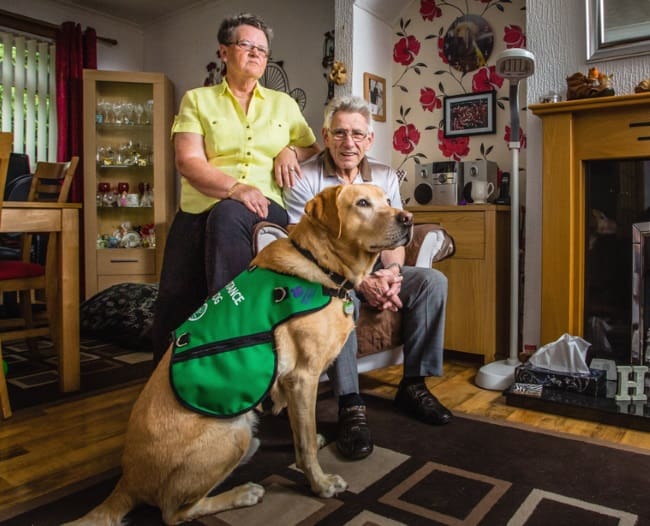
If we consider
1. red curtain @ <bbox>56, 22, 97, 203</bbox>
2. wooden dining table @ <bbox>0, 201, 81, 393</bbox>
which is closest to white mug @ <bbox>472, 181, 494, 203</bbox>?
wooden dining table @ <bbox>0, 201, 81, 393</bbox>

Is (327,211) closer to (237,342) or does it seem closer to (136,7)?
(237,342)

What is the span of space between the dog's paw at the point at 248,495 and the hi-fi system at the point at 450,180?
2016 millimetres

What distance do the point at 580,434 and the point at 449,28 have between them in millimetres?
2420

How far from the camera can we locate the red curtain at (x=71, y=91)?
4.50 m

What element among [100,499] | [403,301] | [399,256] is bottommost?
[100,499]

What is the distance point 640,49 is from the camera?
2.30 metres

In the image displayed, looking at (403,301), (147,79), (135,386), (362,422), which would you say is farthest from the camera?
(147,79)

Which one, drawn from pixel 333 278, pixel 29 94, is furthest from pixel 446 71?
pixel 29 94

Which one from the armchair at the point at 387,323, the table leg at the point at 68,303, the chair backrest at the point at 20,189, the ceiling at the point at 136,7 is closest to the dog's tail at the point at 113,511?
the armchair at the point at 387,323

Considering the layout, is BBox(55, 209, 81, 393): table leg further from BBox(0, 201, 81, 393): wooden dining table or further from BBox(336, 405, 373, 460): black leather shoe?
BBox(336, 405, 373, 460): black leather shoe

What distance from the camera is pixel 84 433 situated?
179cm

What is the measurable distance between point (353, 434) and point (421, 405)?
37 centimetres

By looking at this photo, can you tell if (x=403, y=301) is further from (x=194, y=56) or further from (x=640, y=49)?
(x=194, y=56)

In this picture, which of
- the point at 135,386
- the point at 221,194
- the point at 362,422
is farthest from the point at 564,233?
the point at 135,386
